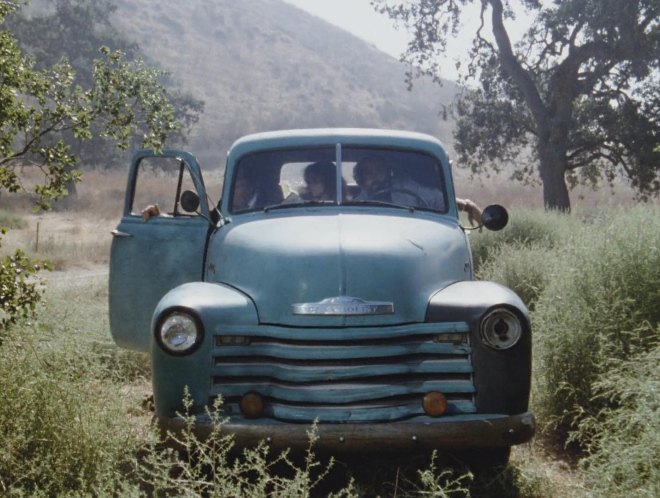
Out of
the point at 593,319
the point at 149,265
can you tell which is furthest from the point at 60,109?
the point at 593,319

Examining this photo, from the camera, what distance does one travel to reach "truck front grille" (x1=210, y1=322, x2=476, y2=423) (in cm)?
422

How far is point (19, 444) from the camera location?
4.39 m

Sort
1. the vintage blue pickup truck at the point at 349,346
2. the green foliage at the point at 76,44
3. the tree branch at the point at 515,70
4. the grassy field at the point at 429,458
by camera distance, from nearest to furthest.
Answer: the grassy field at the point at 429,458, the vintage blue pickup truck at the point at 349,346, the tree branch at the point at 515,70, the green foliage at the point at 76,44

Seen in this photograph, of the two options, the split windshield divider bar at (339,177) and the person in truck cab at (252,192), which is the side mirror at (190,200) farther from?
the split windshield divider bar at (339,177)

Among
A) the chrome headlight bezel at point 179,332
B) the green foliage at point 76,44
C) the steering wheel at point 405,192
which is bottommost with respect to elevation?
the chrome headlight bezel at point 179,332

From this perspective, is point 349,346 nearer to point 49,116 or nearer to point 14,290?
point 14,290

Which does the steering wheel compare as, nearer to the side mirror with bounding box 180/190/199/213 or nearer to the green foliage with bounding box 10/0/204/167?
the side mirror with bounding box 180/190/199/213

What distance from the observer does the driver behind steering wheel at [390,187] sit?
5701 mm

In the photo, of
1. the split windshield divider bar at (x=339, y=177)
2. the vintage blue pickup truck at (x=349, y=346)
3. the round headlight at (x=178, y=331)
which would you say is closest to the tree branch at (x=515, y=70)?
the split windshield divider bar at (x=339, y=177)

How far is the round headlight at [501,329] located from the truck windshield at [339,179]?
4.62 ft

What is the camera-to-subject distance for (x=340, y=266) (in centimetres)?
451

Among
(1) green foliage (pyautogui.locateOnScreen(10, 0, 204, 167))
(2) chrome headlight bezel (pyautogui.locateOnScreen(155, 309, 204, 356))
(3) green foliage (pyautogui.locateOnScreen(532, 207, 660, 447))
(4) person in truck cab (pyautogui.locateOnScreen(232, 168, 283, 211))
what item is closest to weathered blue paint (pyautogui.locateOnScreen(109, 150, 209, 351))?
(4) person in truck cab (pyautogui.locateOnScreen(232, 168, 283, 211))

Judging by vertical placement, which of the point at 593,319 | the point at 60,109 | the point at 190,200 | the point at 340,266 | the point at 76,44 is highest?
the point at 76,44

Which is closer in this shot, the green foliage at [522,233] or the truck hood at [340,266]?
the truck hood at [340,266]
